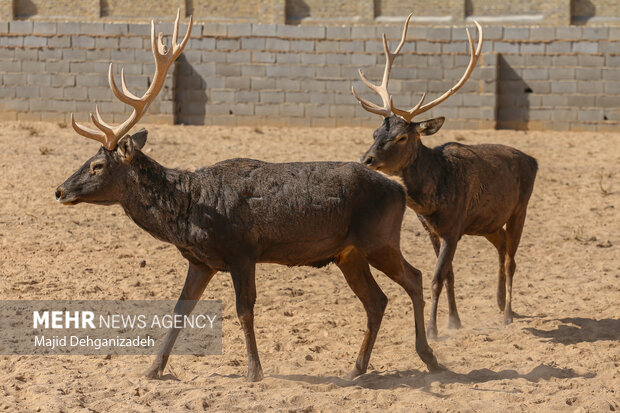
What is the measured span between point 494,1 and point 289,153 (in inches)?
589

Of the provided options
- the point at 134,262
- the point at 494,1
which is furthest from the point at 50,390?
the point at 494,1

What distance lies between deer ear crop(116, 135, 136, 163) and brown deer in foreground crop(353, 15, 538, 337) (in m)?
2.49

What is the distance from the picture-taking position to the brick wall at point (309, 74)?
19.5 meters

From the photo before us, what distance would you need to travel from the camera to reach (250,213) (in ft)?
24.7

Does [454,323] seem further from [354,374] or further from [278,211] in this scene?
[278,211]

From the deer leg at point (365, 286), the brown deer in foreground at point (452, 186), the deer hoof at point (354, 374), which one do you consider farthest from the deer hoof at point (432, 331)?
the deer hoof at point (354, 374)

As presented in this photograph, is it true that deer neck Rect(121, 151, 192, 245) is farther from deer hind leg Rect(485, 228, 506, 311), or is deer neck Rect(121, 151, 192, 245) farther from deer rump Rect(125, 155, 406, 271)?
deer hind leg Rect(485, 228, 506, 311)

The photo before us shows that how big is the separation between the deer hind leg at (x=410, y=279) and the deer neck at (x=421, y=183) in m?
1.27

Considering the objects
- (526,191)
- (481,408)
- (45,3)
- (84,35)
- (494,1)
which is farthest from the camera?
(45,3)

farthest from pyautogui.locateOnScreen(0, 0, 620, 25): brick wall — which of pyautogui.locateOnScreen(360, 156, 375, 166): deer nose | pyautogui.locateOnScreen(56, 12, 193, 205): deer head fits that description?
pyautogui.locateOnScreen(56, 12, 193, 205): deer head

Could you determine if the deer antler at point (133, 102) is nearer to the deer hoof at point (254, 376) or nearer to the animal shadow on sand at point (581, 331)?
the deer hoof at point (254, 376)

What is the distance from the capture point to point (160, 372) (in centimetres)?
762

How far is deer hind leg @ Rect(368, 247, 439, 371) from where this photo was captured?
7.82 meters

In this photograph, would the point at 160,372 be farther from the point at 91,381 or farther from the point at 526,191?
the point at 526,191
